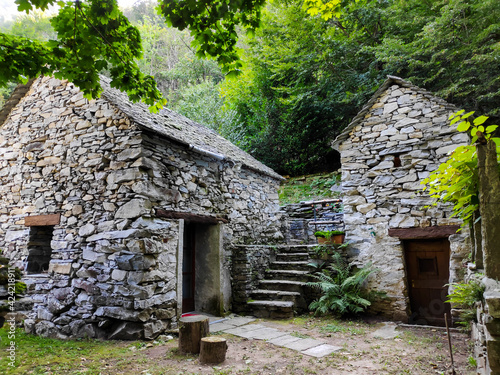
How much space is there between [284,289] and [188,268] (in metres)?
2.18

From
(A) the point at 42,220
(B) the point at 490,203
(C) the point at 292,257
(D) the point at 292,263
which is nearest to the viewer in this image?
(B) the point at 490,203

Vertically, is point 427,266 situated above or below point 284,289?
above

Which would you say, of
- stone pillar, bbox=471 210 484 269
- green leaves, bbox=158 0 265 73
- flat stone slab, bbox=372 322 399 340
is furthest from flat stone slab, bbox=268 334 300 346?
green leaves, bbox=158 0 265 73

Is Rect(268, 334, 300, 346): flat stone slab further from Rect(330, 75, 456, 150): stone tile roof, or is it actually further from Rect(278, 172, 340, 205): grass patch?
Rect(278, 172, 340, 205): grass patch

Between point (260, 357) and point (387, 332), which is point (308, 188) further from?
point (260, 357)

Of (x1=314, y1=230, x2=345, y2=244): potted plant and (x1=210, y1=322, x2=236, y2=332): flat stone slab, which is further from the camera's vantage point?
(x1=314, y1=230, x2=345, y2=244): potted plant

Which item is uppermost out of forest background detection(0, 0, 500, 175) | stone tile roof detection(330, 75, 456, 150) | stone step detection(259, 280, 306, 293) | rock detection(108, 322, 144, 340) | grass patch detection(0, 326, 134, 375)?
forest background detection(0, 0, 500, 175)

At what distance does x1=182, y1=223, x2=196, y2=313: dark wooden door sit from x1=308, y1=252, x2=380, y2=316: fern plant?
254 cm

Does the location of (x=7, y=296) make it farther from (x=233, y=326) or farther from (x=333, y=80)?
(x=333, y=80)

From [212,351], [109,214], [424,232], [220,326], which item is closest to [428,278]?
[424,232]

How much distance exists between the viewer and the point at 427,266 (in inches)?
249

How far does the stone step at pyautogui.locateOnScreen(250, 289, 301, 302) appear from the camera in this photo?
6.64 meters

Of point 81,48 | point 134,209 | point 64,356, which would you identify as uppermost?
point 81,48

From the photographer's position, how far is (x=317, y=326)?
18.8 ft
